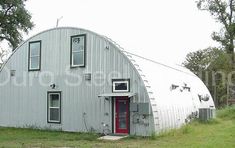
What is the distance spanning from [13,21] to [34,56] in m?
14.1

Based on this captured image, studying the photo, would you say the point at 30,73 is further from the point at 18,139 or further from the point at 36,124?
the point at 18,139

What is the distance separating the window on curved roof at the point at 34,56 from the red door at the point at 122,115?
6194mm

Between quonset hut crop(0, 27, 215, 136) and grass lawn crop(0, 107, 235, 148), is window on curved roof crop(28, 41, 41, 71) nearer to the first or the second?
quonset hut crop(0, 27, 215, 136)

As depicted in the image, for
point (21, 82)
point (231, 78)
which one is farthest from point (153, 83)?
point (231, 78)

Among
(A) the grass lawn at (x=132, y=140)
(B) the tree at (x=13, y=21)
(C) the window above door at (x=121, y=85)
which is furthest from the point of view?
(B) the tree at (x=13, y=21)

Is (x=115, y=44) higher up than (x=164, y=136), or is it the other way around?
(x=115, y=44)

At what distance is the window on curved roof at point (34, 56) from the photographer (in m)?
22.6

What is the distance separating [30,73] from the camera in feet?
74.8

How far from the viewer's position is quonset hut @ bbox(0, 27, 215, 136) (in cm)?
1886

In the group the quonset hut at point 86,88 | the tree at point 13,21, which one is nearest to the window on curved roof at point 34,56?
the quonset hut at point 86,88

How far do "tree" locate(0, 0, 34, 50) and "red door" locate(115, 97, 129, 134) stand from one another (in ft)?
63.5

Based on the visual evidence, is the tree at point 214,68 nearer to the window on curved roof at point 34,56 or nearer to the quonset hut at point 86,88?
the quonset hut at point 86,88

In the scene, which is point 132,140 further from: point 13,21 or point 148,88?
point 13,21

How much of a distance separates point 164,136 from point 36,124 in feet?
27.1
